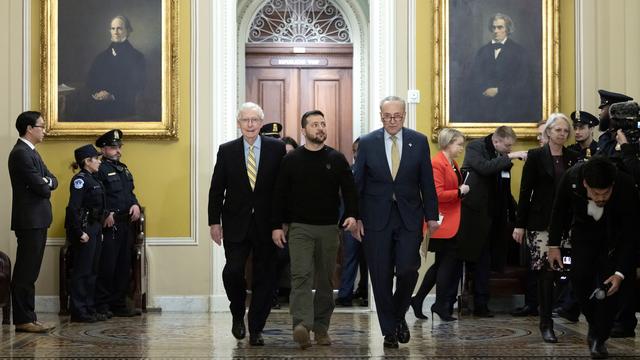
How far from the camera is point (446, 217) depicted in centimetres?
852

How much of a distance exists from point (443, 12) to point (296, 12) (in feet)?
10.3

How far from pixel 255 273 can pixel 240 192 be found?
0.58m

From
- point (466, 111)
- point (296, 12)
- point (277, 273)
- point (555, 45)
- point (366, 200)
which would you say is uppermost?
point (296, 12)

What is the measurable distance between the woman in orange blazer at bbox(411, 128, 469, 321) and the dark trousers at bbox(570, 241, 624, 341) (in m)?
2.40

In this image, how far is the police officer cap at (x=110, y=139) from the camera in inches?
366

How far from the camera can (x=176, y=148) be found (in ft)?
32.5

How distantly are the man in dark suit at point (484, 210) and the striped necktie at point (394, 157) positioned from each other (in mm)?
2351

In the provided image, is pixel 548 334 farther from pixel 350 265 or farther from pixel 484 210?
pixel 350 265

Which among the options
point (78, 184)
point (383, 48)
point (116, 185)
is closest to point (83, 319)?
point (78, 184)

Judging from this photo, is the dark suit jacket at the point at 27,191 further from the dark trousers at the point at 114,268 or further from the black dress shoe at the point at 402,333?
the black dress shoe at the point at 402,333

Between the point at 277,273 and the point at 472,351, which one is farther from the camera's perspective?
the point at 277,273

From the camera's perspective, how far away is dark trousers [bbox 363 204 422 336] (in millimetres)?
6668

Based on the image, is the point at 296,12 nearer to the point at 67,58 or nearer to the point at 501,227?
the point at 67,58

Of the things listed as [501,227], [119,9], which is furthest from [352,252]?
[119,9]
